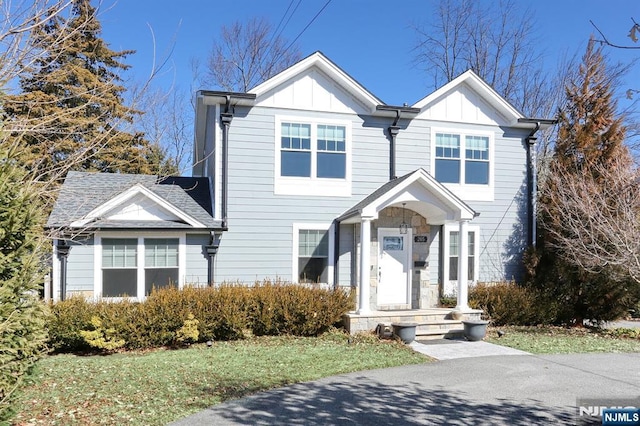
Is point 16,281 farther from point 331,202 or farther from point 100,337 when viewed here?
point 331,202

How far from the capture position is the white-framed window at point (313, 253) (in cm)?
1220

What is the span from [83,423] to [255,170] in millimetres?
7697

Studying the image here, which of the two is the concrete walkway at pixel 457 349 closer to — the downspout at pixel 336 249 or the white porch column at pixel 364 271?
the white porch column at pixel 364 271

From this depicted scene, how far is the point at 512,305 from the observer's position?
1225cm

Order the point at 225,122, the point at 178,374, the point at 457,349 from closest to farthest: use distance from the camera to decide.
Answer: the point at 178,374
the point at 457,349
the point at 225,122

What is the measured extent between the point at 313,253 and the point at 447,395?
6.31 meters

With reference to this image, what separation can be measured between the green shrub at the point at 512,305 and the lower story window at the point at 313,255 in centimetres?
402

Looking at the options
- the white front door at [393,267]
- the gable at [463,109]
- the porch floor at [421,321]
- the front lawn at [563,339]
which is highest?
the gable at [463,109]

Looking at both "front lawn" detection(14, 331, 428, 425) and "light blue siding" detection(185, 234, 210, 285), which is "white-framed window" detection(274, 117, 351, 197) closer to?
"light blue siding" detection(185, 234, 210, 285)

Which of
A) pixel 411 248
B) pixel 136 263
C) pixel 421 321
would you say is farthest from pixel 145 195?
pixel 421 321

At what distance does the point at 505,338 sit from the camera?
10945 millimetres

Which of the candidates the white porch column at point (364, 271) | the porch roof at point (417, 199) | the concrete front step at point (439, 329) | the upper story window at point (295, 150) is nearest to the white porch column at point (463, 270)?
the porch roof at point (417, 199)

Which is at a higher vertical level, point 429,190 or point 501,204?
point 429,190


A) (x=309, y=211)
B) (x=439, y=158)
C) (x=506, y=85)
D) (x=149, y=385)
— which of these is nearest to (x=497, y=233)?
(x=439, y=158)
